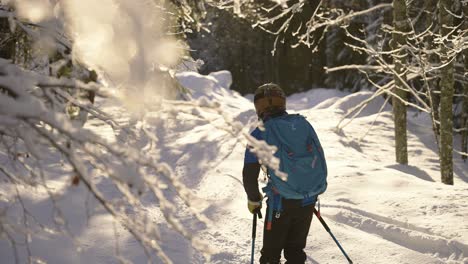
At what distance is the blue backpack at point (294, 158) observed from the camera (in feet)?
12.3

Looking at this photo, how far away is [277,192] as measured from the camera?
12.6 ft

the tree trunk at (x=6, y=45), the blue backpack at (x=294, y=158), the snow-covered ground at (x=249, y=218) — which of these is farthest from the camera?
the snow-covered ground at (x=249, y=218)

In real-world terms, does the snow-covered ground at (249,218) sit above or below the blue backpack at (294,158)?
below

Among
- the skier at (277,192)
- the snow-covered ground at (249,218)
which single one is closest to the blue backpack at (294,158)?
the skier at (277,192)

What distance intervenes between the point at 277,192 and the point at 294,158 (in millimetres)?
328

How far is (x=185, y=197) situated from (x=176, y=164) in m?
7.12

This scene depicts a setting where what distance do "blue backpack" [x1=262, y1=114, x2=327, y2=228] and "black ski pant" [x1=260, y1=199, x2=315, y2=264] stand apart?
0.08 m

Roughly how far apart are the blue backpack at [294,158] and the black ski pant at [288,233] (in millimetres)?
81

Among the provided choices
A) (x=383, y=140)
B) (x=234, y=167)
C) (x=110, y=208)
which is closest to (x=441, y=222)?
(x=234, y=167)

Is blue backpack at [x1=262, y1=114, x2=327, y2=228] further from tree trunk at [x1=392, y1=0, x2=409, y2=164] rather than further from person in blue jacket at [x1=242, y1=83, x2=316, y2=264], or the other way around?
tree trunk at [x1=392, y1=0, x2=409, y2=164]

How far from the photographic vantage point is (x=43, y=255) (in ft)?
14.1

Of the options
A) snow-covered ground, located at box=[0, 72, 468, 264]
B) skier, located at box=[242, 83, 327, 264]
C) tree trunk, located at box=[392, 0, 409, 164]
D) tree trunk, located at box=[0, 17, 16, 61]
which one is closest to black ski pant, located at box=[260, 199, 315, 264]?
skier, located at box=[242, 83, 327, 264]

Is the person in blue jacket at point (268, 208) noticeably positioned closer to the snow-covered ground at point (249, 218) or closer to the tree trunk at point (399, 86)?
the snow-covered ground at point (249, 218)

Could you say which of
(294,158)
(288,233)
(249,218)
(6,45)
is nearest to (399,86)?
(249,218)
